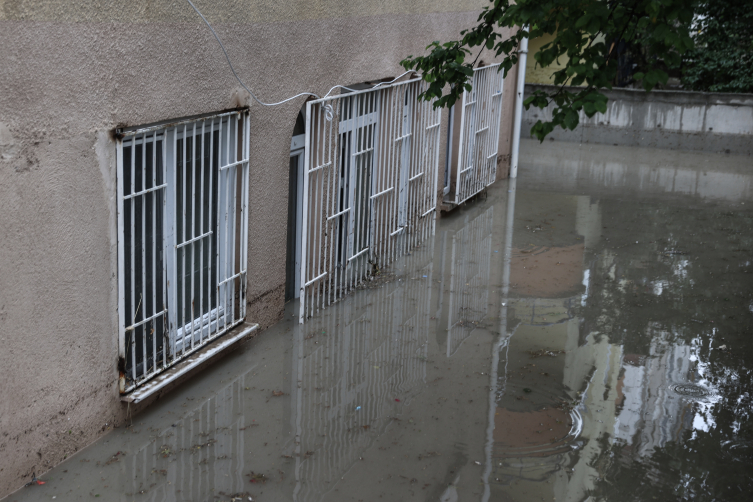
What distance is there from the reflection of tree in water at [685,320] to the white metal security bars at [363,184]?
98.4 inches

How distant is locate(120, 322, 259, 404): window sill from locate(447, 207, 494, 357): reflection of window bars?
1895 mm

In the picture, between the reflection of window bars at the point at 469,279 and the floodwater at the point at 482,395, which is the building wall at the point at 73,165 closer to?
the floodwater at the point at 482,395

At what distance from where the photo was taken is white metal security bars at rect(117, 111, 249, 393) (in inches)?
205

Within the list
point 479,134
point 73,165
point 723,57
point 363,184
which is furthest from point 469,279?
point 723,57

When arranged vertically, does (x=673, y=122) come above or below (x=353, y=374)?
above

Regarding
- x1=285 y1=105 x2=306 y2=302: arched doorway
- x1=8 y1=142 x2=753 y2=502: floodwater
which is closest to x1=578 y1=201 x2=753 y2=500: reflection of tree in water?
x1=8 y1=142 x2=753 y2=502: floodwater

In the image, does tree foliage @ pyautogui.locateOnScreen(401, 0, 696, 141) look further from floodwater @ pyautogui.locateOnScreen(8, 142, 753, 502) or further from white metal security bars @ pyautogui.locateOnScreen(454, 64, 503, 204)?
white metal security bars @ pyautogui.locateOnScreen(454, 64, 503, 204)

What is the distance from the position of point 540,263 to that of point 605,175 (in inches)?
254

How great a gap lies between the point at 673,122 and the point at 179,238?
15.7m

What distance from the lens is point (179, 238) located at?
5746 millimetres

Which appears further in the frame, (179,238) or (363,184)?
(363,184)

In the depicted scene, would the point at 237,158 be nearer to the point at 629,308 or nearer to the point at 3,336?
the point at 3,336

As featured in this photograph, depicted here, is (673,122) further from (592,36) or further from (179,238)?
(179,238)

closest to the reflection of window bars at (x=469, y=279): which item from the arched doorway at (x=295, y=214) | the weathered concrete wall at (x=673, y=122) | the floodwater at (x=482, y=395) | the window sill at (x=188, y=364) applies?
the floodwater at (x=482, y=395)
